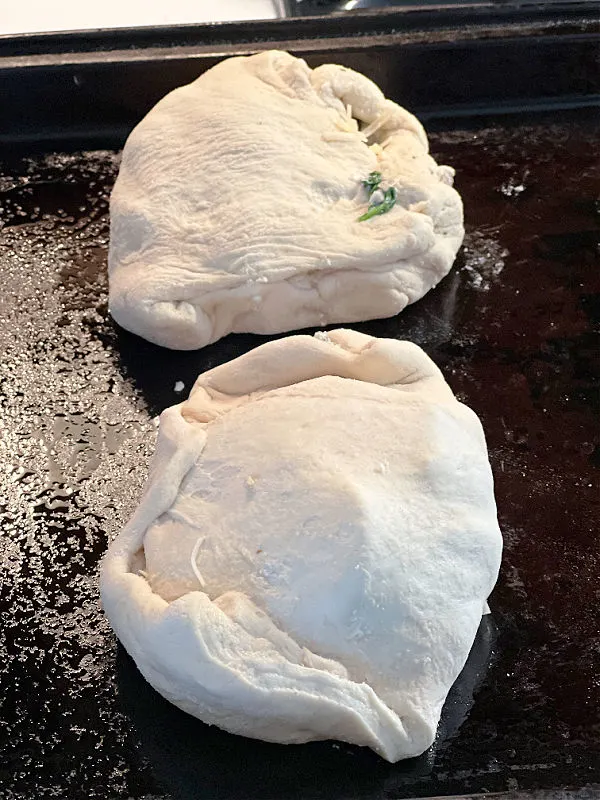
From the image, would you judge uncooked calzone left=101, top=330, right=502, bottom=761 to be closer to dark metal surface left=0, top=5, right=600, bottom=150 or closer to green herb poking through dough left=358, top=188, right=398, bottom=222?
green herb poking through dough left=358, top=188, right=398, bottom=222

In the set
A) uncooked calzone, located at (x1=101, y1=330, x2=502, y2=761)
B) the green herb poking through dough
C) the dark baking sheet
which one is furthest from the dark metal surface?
uncooked calzone, located at (x1=101, y1=330, x2=502, y2=761)

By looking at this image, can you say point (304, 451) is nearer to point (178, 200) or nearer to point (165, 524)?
point (165, 524)

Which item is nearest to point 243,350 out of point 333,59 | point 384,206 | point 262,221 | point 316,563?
point 262,221

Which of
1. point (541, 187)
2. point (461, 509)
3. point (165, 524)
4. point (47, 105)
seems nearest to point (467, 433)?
point (461, 509)

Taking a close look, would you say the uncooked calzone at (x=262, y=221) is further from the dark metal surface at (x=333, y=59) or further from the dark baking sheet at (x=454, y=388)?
the dark metal surface at (x=333, y=59)

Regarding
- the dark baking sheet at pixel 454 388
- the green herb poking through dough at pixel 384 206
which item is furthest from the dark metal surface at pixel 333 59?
the green herb poking through dough at pixel 384 206

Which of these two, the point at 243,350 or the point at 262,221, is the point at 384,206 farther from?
the point at 243,350
